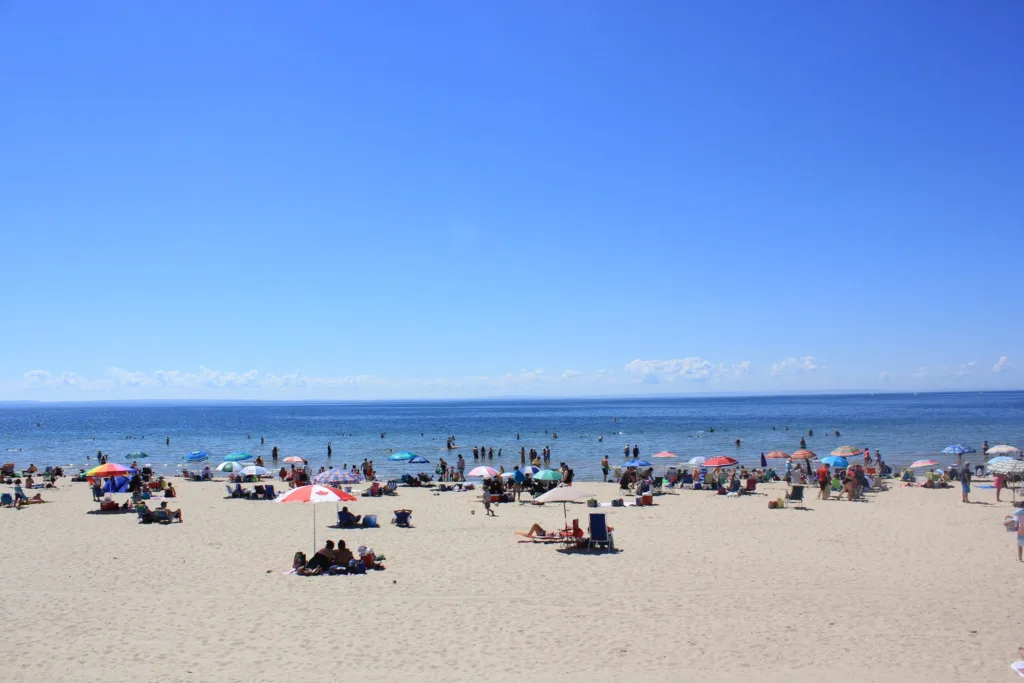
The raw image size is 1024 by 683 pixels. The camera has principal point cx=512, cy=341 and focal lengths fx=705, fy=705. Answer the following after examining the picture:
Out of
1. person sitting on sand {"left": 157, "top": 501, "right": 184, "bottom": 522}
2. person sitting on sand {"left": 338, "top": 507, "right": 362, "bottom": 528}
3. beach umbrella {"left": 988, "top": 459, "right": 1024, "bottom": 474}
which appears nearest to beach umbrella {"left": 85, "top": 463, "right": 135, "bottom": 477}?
person sitting on sand {"left": 157, "top": 501, "right": 184, "bottom": 522}

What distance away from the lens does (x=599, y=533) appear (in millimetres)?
16359

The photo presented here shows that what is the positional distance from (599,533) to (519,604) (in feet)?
15.3

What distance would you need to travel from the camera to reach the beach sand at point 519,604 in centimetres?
929

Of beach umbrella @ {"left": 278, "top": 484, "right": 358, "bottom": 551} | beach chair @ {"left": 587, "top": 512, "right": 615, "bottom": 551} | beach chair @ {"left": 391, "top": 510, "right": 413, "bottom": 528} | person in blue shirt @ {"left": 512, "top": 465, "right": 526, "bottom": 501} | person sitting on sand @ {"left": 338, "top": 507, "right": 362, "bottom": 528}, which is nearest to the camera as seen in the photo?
beach umbrella @ {"left": 278, "top": 484, "right": 358, "bottom": 551}

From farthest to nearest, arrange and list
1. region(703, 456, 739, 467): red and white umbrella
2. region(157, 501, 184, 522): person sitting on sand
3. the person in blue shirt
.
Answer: region(703, 456, 739, 467): red and white umbrella, the person in blue shirt, region(157, 501, 184, 522): person sitting on sand

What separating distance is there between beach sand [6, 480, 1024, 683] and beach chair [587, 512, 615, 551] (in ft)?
1.54

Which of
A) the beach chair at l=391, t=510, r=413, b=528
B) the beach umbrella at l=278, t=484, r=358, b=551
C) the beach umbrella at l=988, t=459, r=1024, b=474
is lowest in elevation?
the beach chair at l=391, t=510, r=413, b=528

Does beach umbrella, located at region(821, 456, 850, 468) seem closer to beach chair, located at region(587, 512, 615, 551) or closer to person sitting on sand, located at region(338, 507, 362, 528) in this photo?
beach chair, located at region(587, 512, 615, 551)

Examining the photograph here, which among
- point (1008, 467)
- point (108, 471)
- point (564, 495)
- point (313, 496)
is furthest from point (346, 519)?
point (1008, 467)

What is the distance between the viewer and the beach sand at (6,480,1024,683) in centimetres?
929

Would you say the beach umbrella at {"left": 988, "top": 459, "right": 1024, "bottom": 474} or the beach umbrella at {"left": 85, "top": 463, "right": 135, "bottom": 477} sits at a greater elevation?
the beach umbrella at {"left": 85, "top": 463, "right": 135, "bottom": 477}

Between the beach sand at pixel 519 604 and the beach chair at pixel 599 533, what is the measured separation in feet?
1.54

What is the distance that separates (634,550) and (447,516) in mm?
7791

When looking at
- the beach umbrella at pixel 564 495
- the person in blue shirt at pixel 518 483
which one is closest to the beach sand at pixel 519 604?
the beach umbrella at pixel 564 495
